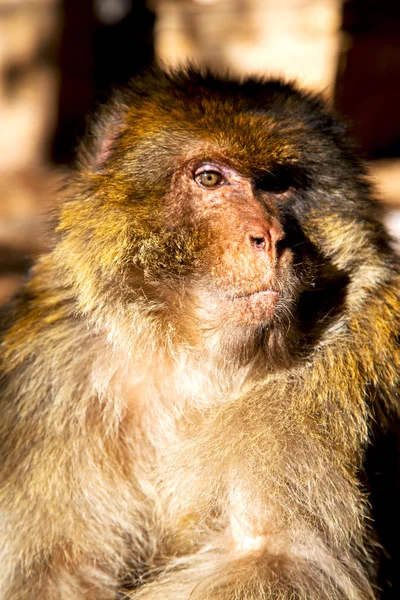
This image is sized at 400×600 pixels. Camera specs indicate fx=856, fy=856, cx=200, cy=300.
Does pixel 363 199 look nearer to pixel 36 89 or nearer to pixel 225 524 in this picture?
pixel 225 524

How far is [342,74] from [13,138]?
3458 millimetres

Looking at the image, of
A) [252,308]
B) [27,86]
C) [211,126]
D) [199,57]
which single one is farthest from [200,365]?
[27,86]

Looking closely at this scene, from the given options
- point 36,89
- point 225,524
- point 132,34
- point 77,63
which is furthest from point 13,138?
point 225,524

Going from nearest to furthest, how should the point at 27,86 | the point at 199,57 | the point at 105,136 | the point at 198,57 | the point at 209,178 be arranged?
1. the point at 209,178
2. the point at 105,136
3. the point at 198,57
4. the point at 199,57
5. the point at 27,86

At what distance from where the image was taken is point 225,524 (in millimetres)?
2867

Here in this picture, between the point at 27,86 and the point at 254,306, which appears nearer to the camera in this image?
the point at 254,306

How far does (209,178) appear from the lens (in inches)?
105

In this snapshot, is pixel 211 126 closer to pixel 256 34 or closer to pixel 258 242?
pixel 258 242

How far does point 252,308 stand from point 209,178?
45 centimetres

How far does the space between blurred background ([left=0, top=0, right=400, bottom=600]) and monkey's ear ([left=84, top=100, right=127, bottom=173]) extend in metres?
5.10

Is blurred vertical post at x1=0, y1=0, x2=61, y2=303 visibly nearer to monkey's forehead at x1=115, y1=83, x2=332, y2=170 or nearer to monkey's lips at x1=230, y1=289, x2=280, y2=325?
monkey's forehead at x1=115, y1=83, x2=332, y2=170

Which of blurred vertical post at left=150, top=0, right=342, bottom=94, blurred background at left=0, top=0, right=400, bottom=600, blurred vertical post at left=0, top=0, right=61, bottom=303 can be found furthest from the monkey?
blurred vertical post at left=0, top=0, right=61, bottom=303

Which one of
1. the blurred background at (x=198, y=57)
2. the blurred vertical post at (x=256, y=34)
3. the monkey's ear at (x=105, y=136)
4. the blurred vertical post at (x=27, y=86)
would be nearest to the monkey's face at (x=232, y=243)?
the monkey's ear at (x=105, y=136)

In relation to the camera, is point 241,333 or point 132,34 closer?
point 241,333
